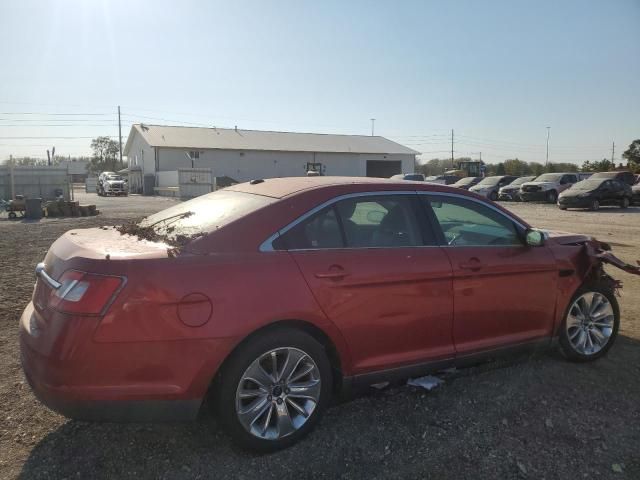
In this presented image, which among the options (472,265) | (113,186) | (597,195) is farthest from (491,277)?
(113,186)

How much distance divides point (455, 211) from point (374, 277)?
3.56 ft

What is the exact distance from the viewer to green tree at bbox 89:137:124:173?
Result: 9681cm

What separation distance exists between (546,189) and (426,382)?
27867mm

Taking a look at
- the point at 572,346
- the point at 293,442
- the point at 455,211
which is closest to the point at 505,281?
the point at 455,211

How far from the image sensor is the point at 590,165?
5234 cm

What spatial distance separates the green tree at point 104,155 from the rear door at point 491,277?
10133 cm

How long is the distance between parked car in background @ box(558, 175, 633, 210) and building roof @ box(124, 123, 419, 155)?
33.4 m

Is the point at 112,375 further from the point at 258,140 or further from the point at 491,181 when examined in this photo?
the point at 258,140

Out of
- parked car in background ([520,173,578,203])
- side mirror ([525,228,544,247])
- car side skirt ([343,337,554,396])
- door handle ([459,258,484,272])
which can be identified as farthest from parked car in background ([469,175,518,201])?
door handle ([459,258,484,272])

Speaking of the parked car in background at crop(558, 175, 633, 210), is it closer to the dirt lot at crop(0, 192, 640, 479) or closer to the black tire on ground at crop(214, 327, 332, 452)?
the dirt lot at crop(0, 192, 640, 479)

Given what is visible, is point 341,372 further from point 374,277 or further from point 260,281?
point 260,281

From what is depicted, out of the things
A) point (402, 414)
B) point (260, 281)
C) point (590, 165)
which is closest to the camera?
point (260, 281)

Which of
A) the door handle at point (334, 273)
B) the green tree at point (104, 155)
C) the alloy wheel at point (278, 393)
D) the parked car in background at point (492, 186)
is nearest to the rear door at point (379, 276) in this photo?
the door handle at point (334, 273)

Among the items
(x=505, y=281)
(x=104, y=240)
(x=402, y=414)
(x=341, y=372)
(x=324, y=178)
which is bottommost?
(x=402, y=414)
